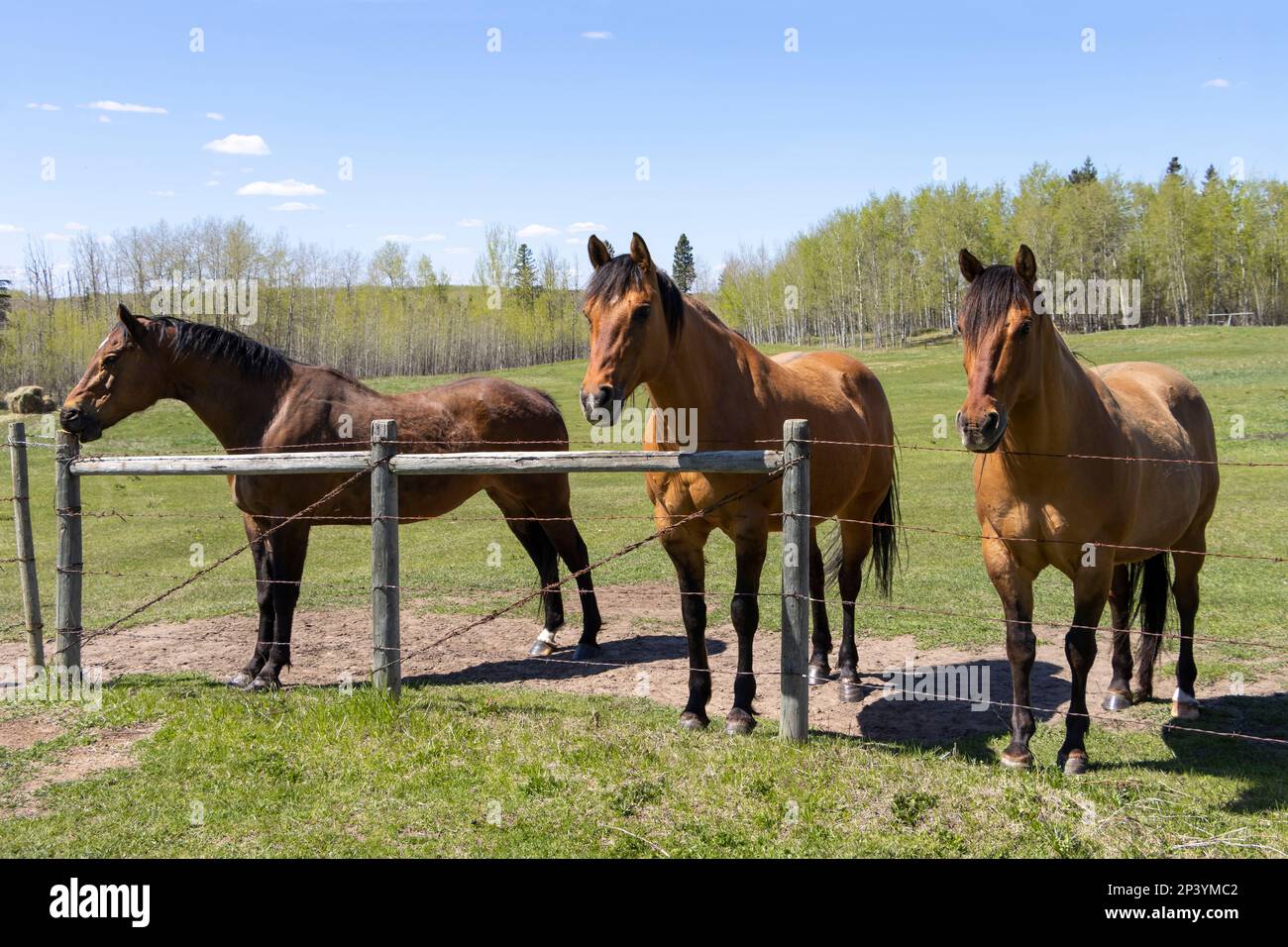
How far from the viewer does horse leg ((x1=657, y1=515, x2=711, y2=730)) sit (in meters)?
5.54

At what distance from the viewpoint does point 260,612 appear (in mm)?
7129

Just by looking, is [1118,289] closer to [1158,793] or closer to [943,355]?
[943,355]

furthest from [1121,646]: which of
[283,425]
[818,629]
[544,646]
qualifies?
[283,425]

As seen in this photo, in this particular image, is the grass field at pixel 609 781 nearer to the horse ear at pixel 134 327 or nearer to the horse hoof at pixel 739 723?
the horse hoof at pixel 739 723

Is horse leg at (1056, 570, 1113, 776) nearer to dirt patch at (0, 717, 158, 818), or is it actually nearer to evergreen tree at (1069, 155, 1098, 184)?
dirt patch at (0, 717, 158, 818)

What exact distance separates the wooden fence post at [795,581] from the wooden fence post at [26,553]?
5488 mm

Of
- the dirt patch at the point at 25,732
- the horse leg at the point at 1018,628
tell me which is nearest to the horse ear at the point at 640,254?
the horse leg at the point at 1018,628

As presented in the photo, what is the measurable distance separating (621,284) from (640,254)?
0.67 feet

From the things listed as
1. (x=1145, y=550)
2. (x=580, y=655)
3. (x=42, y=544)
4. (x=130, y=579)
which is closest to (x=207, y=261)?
(x=42, y=544)

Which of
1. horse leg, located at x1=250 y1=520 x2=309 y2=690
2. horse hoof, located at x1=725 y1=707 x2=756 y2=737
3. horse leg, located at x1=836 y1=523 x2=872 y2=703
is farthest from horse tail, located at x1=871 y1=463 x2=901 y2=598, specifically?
horse leg, located at x1=250 y1=520 x2=309 y2=690

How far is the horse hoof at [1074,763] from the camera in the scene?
479cm

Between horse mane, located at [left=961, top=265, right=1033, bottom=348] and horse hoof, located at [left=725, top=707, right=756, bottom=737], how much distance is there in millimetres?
2434

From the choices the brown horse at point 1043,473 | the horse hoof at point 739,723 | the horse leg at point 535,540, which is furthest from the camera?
the horse leg at point 535,540

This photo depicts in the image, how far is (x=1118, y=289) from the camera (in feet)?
200
